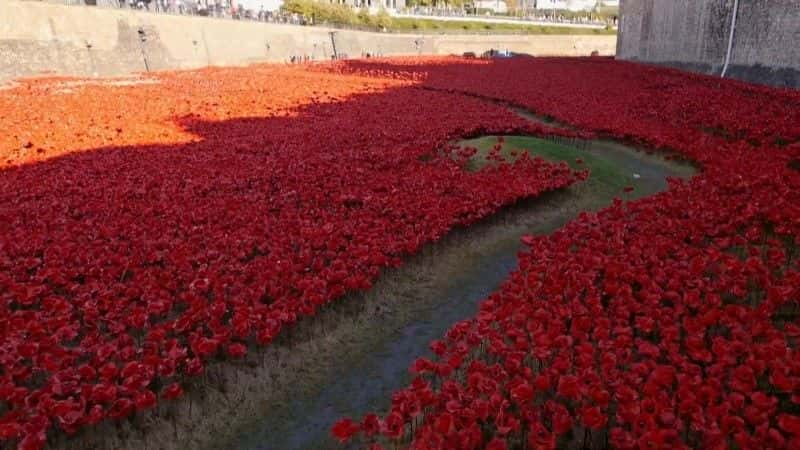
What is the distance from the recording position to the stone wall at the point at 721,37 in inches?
914

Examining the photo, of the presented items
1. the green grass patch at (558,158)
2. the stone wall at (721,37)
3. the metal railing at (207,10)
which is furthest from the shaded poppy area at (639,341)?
the metal railing at (207,10)

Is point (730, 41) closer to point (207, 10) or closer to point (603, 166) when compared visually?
point (603, 166)

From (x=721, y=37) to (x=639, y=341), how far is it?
29.4m

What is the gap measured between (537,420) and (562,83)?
28418 mm

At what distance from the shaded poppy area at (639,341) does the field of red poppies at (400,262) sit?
0.03 meters

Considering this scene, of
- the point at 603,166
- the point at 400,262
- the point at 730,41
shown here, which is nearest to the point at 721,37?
the point at 730,41

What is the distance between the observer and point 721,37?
28344 mm

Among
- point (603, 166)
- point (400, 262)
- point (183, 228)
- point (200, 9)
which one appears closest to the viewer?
point (400, 262)

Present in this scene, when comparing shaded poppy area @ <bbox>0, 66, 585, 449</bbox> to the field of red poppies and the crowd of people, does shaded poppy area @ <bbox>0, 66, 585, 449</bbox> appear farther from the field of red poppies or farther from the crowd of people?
the crowd of people

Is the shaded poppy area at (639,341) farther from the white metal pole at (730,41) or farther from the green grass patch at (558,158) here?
the white metal pole at (730,41)

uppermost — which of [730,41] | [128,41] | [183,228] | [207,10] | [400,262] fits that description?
[207,10]

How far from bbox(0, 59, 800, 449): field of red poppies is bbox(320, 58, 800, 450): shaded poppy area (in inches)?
1.1

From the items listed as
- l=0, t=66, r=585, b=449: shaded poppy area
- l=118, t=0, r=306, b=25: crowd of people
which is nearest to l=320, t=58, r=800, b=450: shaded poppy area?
l=0, t=66, r=585, b=449: shaded poppy area

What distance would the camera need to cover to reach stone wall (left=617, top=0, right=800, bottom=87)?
2322 centimetres
